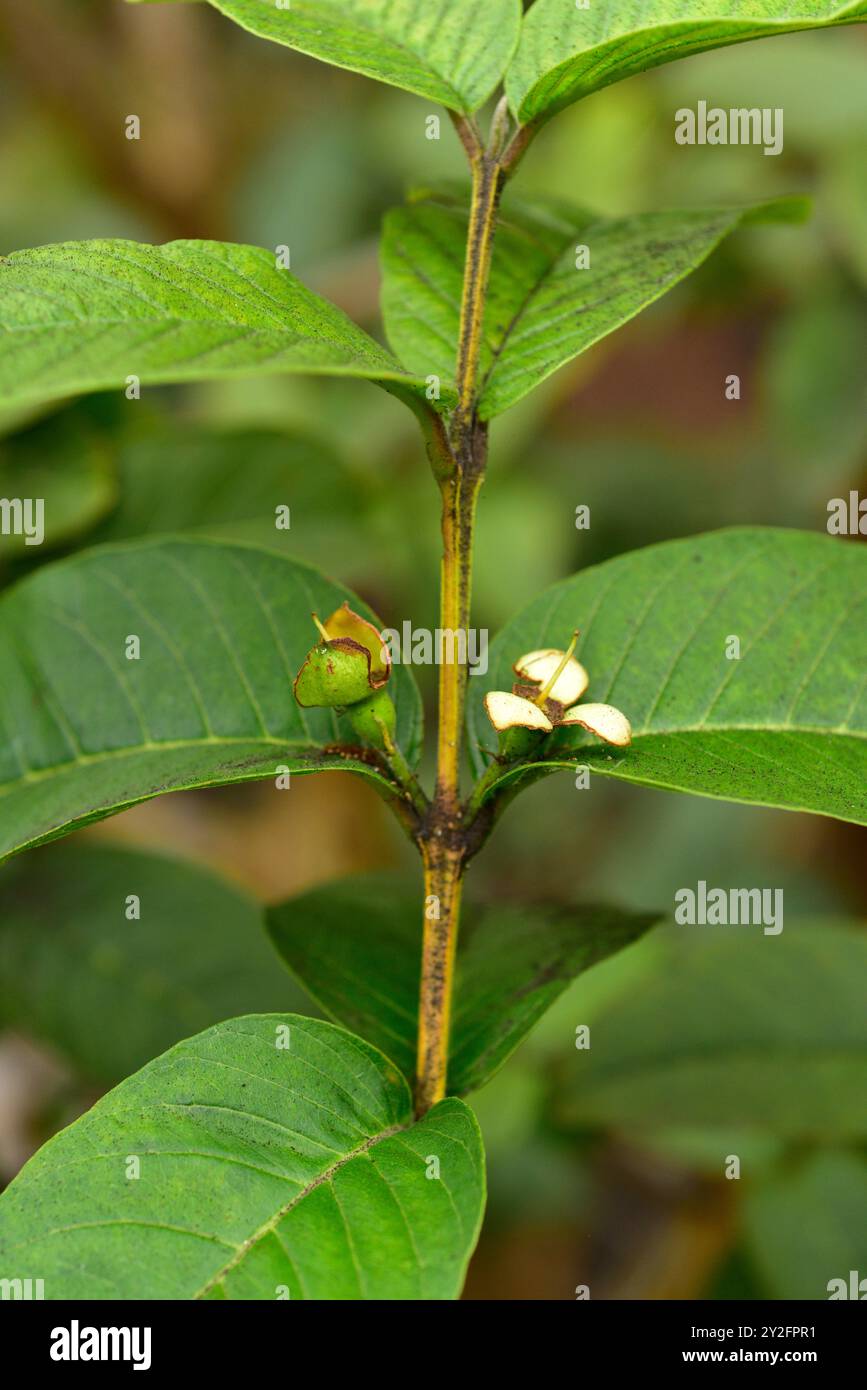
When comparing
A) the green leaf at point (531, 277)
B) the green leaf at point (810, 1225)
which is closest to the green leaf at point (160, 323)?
the green leaf at point (531, 277)

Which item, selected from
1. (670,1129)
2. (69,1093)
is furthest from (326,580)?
(69,1093)

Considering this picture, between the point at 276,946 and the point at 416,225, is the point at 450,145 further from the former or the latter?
the point at 276,946

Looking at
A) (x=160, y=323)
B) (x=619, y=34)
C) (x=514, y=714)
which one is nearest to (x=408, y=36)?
(x=619, y=34)

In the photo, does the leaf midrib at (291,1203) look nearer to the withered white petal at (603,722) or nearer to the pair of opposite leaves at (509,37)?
the withered white petal at (603,722)

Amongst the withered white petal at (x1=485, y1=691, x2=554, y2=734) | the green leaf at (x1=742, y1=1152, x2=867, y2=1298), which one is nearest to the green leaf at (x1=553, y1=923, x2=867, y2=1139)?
the green leaf at (x1=742, y1=1152, x2=867, y2=1298)

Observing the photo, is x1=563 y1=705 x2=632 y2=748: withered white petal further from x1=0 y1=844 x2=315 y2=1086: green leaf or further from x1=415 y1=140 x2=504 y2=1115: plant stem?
x1=0 y1=844 x2=315 y2=1086: green leaf
